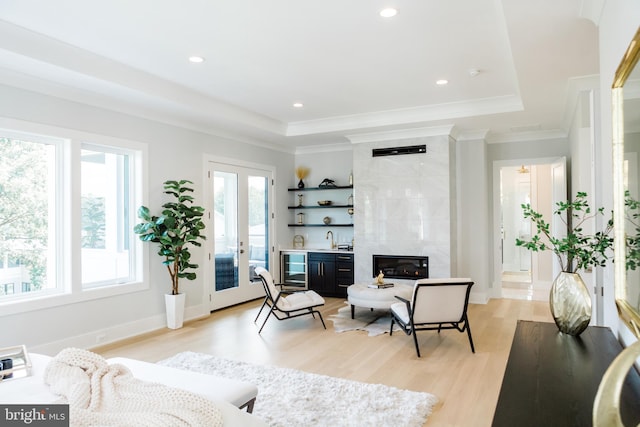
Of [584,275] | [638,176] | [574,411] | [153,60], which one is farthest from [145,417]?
[584,275]

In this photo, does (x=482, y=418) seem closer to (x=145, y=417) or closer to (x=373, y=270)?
(x=145, y=417)

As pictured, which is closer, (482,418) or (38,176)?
(482,418)

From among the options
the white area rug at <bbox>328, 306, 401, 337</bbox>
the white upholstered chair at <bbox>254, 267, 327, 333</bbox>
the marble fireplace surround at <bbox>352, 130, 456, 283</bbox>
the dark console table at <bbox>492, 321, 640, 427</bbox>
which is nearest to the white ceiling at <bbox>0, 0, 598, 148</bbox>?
the marble fireplace surround at <bbox>352, 130, 456, 283</bbox>

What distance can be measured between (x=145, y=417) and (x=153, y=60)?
132 inches

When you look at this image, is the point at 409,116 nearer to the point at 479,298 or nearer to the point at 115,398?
the point at 479,298

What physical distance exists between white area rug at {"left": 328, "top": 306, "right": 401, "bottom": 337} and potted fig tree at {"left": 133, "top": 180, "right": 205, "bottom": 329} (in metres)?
1.94

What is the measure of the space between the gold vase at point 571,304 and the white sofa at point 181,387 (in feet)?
5.18

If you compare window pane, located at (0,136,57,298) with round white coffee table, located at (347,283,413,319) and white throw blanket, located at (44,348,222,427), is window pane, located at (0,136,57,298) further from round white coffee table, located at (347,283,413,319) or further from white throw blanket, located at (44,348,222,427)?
round white coffee table, located at (347,283,413,319)

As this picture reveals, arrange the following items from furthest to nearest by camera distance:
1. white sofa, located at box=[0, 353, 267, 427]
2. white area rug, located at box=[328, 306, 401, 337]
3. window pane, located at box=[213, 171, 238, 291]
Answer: window pane, located at box=[213, 171, 238, 291]
white area rug, located at box=[328, 306, 401, 337]
white sofa, located at box=[0, 353, 267, 427]

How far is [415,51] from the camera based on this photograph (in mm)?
3799

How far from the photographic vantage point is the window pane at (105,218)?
14.9 ft

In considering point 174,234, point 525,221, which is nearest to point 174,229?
point 174,234

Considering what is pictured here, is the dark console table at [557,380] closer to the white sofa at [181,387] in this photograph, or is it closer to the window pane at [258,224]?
the white sofa at [181,387]

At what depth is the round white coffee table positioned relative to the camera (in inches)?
201
